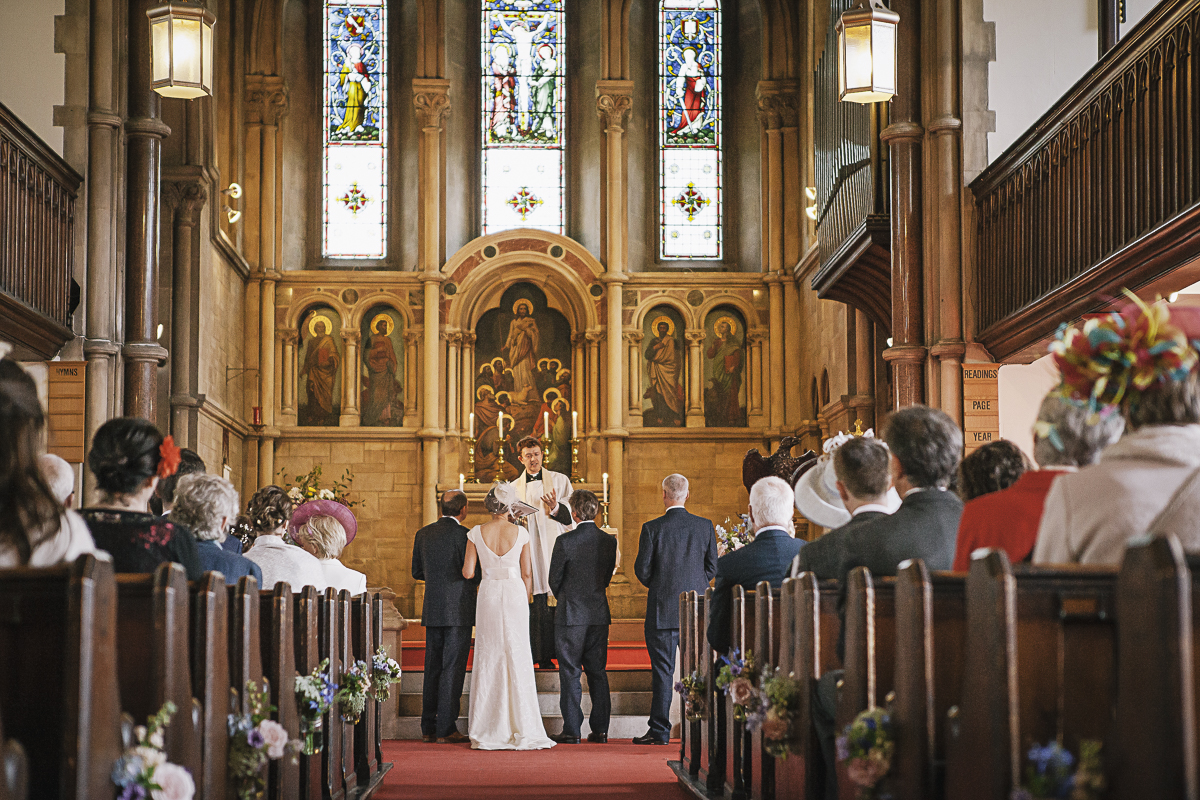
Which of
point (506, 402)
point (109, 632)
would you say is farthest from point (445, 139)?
point (109, 632)

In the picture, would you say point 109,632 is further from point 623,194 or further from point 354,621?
point 623,194

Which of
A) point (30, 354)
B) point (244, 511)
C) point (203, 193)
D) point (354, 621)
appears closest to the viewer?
point (354, 621)

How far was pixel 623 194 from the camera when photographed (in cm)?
1616

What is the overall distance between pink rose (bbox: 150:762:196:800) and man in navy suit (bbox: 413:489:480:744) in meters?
5.12

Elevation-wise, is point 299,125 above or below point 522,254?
above

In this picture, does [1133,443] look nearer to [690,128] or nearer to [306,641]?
[306,641]

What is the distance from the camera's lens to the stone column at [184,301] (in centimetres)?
1261

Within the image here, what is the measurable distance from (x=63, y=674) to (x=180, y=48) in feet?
15.8

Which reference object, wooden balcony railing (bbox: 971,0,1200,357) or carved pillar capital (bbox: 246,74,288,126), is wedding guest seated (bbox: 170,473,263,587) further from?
carved pillar capital (bbox: 246,74,288,126)

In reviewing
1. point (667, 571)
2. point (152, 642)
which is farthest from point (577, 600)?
point (152, 642)

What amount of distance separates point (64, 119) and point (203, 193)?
11.4ft

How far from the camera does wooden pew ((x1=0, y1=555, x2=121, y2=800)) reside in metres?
→ 2.85

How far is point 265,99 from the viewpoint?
52.3 feet

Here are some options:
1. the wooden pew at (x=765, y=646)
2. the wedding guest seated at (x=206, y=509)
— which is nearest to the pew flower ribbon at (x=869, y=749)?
the wooden pew at (x=765, y=646)
